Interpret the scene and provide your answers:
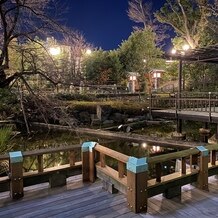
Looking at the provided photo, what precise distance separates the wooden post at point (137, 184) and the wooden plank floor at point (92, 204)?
11cm

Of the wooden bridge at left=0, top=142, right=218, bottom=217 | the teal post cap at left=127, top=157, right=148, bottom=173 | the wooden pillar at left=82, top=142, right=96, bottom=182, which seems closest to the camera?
the teal post cap at left=127, top=157, right=148, bottom=173

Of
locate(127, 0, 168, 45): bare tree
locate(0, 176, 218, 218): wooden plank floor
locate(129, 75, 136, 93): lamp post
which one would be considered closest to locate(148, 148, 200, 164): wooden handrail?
locate(0, 176, 218, 218): wooden plank floor

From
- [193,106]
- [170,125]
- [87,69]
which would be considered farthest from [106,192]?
[87,69]

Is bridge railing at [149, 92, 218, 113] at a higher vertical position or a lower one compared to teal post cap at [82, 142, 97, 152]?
higher

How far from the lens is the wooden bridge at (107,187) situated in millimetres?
3312

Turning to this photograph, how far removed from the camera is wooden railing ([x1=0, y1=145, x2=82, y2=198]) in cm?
372

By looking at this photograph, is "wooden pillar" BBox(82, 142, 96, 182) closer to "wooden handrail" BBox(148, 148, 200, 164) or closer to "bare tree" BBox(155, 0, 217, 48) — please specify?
"wooden handrail" BBox(148, 148, 200, 164)

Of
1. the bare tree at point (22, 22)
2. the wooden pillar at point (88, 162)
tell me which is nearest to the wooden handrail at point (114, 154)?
the wooden pillar at point (88, 162)

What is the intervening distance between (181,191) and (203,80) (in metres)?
17.7

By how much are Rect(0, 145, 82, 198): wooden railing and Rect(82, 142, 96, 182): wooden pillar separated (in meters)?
0.13

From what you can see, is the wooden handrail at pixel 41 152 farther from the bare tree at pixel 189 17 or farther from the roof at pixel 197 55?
the bare tree at pixel 189 17

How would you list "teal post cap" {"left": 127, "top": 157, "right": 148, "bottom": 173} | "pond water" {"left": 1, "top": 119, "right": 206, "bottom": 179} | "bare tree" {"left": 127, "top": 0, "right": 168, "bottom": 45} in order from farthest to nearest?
1. "bare tree" {"left": 127, "top": 0, "right": 168, "bottom": 45}
2. "pond water" {"left": 1, "top": 119, "right": 206, "bottom": 179}
3. "teal post cap" {"left": 127, "top": 157, "right": 148, "bottom": 173}

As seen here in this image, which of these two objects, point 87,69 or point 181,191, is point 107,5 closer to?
point 87,69

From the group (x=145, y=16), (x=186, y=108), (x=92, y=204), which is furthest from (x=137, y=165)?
(x=145, y=16)
